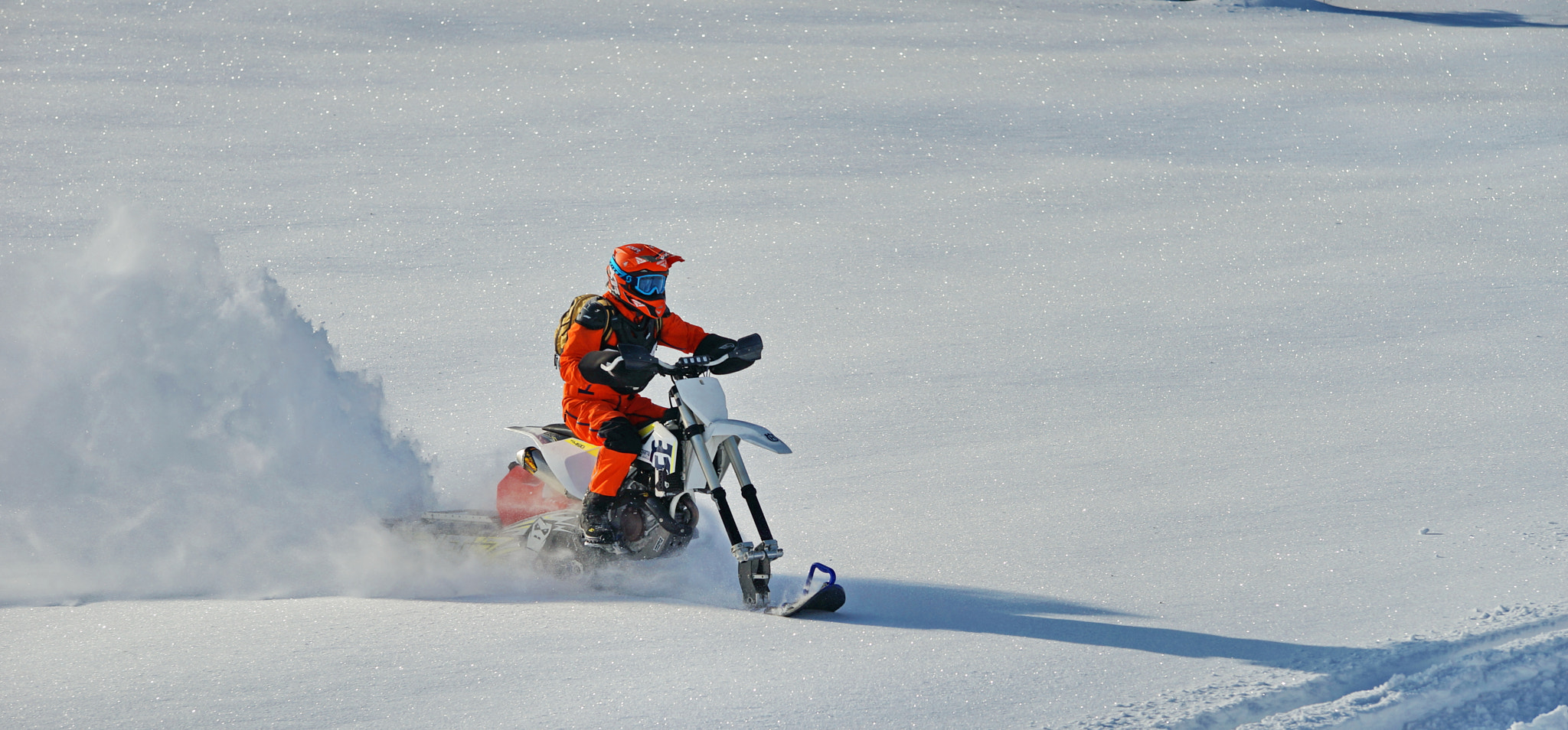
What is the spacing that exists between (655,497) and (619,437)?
34 centimetres

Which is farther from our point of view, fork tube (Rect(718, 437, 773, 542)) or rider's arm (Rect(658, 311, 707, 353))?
rider's arm (Rect(658, 311, 707, 353))

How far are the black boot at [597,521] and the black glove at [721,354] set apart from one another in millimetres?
778

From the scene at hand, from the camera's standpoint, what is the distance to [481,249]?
1279cm

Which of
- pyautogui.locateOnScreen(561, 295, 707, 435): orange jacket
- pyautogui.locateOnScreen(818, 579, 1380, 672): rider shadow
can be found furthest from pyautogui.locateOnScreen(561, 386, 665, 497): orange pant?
pyautogui.locateOnScreen(818, 579, 1380, 672): rider shadow

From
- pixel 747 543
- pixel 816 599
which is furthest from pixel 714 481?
→ pixel 816 599

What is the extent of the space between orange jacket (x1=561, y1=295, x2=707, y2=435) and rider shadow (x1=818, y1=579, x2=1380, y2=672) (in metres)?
1.34

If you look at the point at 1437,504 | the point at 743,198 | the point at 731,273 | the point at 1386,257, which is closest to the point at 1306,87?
the point at 1386,257

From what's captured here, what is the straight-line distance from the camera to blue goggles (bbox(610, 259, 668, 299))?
19.2ft

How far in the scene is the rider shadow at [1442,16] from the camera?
2598 centimetres

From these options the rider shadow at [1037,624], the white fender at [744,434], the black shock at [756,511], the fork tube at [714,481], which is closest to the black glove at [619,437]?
the fork tube at [714,481]

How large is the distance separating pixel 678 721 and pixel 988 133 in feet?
46.6

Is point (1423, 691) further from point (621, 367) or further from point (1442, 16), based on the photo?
point (1442, 16)

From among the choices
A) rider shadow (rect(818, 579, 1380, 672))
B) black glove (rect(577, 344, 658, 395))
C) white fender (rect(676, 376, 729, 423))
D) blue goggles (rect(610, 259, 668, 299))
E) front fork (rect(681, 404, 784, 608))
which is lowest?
rider shadow (rect(818, 579, 1380, 672))

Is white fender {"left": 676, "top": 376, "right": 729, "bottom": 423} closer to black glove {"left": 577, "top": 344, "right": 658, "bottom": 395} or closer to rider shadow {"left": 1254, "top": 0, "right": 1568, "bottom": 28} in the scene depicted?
black glove {"left": 577, "top": 344, "right": 658, "bottom": 395}
